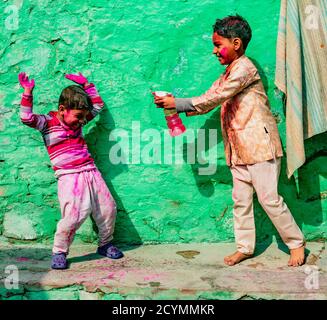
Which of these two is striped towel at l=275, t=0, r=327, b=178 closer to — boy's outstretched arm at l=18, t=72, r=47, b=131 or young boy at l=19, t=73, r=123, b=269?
young boy at l=19, t=73, r=123, b=269

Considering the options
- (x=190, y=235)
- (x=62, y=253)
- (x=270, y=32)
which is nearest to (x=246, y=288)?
(x=190, y=235)

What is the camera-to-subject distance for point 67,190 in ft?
11.7

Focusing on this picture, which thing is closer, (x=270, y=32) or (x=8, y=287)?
(x=8, y=287)

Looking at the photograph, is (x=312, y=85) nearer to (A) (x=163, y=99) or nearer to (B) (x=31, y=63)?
(A) (x=163, y=99)

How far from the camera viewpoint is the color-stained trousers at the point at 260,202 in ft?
11.3

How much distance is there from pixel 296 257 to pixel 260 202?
15.4 inches

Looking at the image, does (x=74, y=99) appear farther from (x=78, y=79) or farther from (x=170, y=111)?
(x=170, y=111)

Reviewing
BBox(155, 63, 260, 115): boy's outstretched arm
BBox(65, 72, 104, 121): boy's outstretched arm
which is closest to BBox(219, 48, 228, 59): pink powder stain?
BBox(155, 63, 260, 115): boy's outstretched arm

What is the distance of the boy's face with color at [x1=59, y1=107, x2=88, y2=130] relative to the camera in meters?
3.57

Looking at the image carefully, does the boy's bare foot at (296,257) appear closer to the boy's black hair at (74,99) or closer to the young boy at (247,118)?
the young boy at (247,118)

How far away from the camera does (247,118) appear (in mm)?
3467

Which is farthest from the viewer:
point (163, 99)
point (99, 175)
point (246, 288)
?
point (99, 175)

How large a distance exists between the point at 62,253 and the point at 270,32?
6.28 feet

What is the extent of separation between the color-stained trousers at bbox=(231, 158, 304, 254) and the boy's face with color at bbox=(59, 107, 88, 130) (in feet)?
3.22
